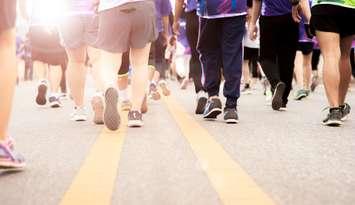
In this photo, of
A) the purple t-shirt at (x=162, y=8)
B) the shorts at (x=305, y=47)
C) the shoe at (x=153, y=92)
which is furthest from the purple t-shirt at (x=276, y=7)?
the shorts at (x=305, y=47)

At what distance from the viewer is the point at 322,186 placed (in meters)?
2.92

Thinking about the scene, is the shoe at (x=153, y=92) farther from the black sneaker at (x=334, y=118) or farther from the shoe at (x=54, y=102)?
the black sneaker at (x=334, y=118)

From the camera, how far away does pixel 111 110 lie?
502cm

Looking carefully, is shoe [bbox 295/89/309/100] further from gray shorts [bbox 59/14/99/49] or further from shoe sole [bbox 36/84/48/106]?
gray shorts [bbox 59/14/99/49]

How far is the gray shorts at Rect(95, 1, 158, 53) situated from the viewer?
5.40m

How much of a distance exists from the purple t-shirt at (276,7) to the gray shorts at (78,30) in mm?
2210

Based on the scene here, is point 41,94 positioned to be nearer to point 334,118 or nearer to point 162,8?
point 162,8

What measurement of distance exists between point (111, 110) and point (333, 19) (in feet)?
6.99

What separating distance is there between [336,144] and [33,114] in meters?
4.27

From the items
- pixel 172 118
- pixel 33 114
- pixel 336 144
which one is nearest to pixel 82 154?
pixel 336 144

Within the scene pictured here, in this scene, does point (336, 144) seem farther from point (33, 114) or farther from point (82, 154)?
point (33, 114)

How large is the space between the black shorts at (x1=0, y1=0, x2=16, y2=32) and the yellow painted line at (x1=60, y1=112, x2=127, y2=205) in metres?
0.86

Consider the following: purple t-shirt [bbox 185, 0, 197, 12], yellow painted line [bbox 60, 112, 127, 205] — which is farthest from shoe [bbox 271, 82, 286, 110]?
yellow painted line [bbox 60, 112, 127, 205]

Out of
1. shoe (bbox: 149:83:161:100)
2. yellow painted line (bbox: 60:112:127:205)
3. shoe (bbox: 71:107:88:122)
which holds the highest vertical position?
yellow painted line (bbox: 60:112:127:205)
